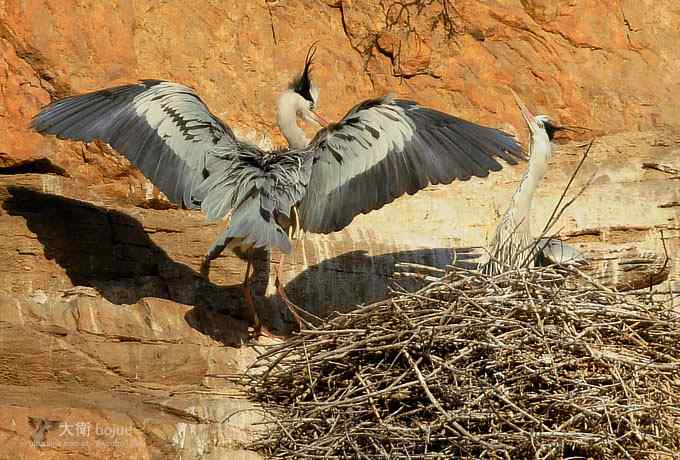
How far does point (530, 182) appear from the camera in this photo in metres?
7.21

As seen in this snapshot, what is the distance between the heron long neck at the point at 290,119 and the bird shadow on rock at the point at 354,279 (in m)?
0.72

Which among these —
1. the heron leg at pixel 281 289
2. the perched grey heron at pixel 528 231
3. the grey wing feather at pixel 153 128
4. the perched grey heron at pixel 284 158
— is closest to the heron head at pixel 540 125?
the perched grey heron at pixel 528 231

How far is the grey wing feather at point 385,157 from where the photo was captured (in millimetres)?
6883

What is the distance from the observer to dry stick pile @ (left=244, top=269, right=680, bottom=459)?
216 inches

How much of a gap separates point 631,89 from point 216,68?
10.2 feet

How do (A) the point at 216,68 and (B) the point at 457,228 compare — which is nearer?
(B) the point at 457,228

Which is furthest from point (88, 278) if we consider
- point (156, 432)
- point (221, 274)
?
point (156, 432)

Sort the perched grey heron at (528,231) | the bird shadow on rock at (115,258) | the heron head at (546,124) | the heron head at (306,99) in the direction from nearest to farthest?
the perched grey heron at (528,231), the bird shadow on rock at (115,258), the heron head at (546,124), the heron head at (306,99)

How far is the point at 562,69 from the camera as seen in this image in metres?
9.73

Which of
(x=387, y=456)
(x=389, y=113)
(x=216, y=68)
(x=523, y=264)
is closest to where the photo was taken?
(x=387, y=456)

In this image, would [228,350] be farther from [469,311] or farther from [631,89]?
[631,89]

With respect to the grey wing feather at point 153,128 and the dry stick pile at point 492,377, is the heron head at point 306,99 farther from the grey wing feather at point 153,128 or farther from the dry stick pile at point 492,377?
the dry stick pile at point 492,377

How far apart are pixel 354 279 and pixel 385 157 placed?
884mm

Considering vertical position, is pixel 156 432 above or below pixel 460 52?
below
